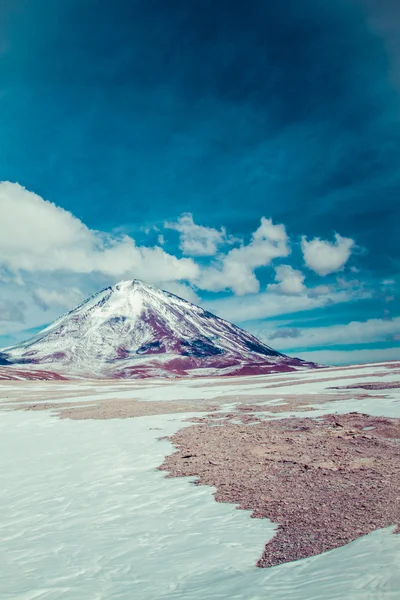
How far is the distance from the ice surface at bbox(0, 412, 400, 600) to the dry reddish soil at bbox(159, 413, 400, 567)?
54 centimetres

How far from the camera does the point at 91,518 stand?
1053cm

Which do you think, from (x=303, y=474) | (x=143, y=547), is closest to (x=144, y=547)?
(x=143, y=547)

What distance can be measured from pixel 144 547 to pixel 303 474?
20.4ft

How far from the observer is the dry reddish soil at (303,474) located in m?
8.59

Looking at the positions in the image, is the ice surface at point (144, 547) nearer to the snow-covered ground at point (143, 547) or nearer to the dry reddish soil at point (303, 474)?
the snow-covered ground at point (143, 547)

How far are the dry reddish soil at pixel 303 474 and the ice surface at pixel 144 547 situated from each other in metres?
0.54

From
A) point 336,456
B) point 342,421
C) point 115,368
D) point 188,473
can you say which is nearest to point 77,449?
point 188,473

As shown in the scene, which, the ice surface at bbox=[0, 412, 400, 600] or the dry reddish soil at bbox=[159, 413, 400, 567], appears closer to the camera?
the ice surface at bbox=[0, 412, 400, 600]

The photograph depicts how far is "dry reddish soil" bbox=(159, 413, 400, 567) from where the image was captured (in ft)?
28.2

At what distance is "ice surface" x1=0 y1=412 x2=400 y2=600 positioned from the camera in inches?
253

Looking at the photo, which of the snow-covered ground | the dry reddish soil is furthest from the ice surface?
the dry reddish soil

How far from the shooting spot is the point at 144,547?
8.55m

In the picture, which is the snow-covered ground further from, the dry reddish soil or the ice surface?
the dry reddish soil

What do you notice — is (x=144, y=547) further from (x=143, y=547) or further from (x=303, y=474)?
(x=303, y=474)
